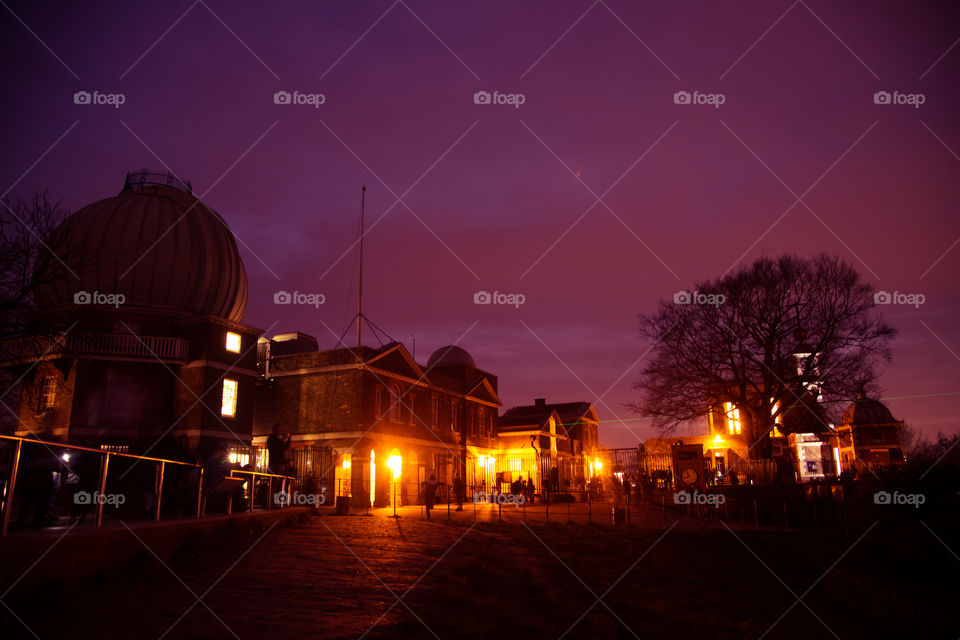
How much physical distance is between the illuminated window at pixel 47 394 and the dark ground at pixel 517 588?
17207 millimetres

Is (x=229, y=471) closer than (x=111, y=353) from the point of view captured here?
Yes

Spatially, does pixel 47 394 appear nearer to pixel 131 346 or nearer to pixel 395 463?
pixel 131 346

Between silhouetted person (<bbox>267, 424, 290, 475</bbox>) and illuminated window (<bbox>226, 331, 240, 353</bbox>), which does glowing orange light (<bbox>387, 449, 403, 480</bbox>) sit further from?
silhouetted person (<bbox>267, 424, 290, 475</bbox>)

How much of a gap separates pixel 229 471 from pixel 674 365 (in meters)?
20.5

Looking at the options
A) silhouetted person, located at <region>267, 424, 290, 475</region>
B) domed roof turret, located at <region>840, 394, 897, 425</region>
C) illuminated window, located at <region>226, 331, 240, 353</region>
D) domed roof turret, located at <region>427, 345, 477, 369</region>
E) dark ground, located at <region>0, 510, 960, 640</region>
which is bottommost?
dark ground, located at <region>0, 510, 960, 640</region>

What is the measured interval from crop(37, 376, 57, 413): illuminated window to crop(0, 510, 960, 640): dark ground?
17.2m

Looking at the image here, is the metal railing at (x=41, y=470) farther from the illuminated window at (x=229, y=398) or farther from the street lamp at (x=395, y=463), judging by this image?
the street lamp at (x=395, y=463)

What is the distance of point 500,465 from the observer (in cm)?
4591

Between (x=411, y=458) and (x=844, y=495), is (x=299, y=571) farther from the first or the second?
(x=411, y=458)

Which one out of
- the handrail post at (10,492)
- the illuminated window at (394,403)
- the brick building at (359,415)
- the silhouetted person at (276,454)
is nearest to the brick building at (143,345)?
the brick building at (359,415)

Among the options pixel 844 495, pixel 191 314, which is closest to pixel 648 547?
pixel 844 495

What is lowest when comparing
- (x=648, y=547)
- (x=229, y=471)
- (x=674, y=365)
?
(x=648, y=547)

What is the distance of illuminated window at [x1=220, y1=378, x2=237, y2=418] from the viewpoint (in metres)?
28.9

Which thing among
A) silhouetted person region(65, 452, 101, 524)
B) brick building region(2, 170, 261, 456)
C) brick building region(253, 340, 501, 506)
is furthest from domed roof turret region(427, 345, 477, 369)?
silhouetted person region(65, 452, 101, 524)
